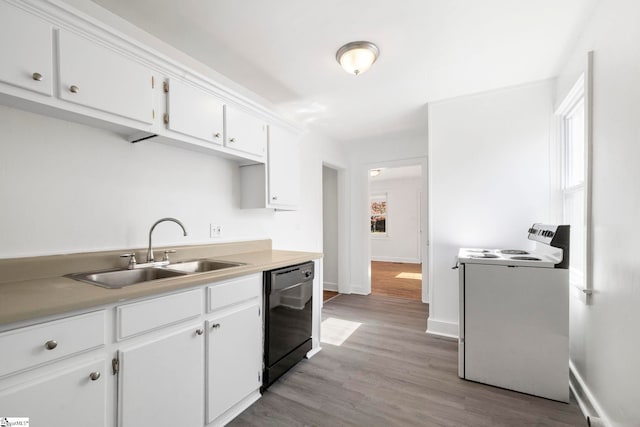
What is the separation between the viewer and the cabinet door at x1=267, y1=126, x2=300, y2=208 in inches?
105

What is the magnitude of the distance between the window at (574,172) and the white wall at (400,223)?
5830mm

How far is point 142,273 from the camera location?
1.83 meters

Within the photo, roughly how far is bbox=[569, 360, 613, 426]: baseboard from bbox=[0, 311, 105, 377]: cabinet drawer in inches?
101

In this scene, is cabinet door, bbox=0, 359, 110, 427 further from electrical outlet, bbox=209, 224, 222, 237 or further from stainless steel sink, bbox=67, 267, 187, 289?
electrical outlet, bbox=209, 224, 222, 237

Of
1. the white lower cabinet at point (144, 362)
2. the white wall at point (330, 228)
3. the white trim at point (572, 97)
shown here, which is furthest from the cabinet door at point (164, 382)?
the white wall at point (330, 228)

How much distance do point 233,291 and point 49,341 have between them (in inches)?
33.5

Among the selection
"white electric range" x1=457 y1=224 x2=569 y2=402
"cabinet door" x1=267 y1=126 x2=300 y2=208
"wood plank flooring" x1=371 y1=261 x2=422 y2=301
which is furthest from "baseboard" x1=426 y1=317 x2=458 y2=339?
"cabinet door" x1=267 y1=126 x2=300 y2=208

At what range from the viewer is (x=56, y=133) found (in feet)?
5.10

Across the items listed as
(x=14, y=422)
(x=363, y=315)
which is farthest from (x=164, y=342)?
(x=363, y=315)

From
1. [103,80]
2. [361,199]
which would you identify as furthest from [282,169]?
[361,199]

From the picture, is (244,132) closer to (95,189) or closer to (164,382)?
(95,189)

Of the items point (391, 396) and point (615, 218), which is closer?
point (615, 218)

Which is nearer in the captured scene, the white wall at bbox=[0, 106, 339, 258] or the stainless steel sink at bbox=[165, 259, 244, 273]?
the white wall at bbox=[0, 106, 339, 258]

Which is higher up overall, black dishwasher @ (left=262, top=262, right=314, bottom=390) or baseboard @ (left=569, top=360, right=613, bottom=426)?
black dishwasher @ (left=262, top=262, right=314, bottom=390)
